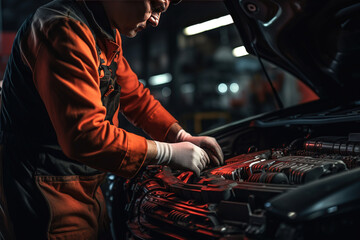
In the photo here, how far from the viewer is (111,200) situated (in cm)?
146

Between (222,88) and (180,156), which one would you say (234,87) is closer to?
(222,88)

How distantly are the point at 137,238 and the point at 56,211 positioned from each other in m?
0.27

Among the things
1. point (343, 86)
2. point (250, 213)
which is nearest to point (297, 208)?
point (250, 213)

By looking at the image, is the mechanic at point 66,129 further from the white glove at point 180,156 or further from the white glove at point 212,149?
the white glove at point 212,149

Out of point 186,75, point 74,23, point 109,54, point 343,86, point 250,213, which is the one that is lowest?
point 186,75

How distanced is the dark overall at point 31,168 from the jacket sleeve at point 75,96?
0.12 meters

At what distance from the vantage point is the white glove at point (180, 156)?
1.04 meters

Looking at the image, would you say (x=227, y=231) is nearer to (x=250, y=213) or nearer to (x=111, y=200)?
(x=250, y=213)

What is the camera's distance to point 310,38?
161cm

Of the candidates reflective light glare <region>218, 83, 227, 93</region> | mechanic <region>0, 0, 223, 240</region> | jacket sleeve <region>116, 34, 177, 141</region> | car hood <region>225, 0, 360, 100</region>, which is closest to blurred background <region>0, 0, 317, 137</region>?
reflective light glare <region>218, 83, 227, 93</region>

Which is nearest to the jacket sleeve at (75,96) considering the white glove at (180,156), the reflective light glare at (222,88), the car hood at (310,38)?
the white glove at (180,156)

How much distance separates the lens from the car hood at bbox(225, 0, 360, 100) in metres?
1.40

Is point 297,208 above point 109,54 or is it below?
below

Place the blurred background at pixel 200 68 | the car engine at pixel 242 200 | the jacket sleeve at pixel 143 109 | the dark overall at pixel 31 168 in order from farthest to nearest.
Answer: the blurred background at pixel 200 68 → the jacket sleeve at pixel 143 109 → the dark overall at pixel 31 168 → the car engine at pixel 242 200
